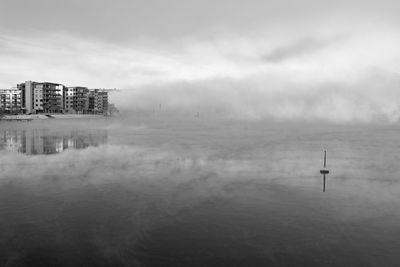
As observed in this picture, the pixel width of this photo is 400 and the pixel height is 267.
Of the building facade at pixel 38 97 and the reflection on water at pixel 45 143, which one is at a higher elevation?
the building facade at pixel 38 97

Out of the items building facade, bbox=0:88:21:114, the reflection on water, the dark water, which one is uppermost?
building facade, bbox=0:88:21:114

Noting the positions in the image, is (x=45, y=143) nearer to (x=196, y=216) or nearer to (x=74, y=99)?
(x=196, y=216)

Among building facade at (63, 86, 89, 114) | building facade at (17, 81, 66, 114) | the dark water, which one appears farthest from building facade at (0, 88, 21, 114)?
the dark water

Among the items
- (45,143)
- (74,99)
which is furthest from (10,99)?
(45,143)

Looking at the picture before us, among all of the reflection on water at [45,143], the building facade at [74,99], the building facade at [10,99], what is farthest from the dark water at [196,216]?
the building facade at [74,99]

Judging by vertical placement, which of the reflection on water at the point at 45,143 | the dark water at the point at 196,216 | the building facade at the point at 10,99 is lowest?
the dark water at the point at 196,216

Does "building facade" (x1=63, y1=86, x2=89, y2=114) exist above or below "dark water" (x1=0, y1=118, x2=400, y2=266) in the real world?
above

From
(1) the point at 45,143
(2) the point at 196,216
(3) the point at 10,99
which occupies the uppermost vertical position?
(3) the point at 10,99

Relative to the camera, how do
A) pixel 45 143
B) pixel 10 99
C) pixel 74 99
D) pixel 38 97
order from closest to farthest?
pixel 45 143, pixel 38 97, pixel 10 99, pixel 74 99

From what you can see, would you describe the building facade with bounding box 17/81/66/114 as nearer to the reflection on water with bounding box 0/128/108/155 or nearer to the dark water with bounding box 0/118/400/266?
the reflection on water with bounding box 0/128/108/155

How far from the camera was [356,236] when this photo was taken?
14055 mm

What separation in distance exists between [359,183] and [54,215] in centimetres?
1995

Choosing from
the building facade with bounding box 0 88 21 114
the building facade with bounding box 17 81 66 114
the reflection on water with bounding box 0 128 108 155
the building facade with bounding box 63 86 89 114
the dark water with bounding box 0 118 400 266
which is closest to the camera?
the dark water with bounding box 0 118 400 266

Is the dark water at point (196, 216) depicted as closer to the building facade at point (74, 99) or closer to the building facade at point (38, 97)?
the building facade at point (38, 97)
